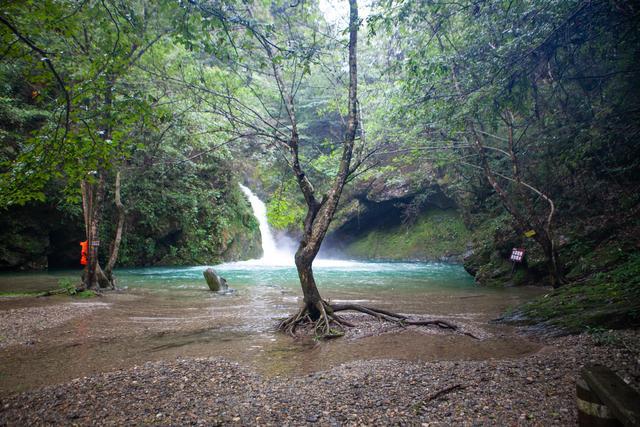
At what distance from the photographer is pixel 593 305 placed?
602 centimetres

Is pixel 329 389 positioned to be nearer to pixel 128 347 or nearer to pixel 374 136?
pixel 128 347

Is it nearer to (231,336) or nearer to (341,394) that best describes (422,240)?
(231,336)

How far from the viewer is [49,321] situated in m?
7.38

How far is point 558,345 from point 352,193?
81.4 ft

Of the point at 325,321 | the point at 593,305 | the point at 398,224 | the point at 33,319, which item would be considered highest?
the point at 398,224

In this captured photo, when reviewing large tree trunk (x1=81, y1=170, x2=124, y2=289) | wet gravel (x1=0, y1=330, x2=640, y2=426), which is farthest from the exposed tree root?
large tree trunk (x1=81, y1=170, x2=124, y2=289)

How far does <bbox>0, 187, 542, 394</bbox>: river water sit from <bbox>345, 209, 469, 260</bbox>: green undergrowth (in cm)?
1407

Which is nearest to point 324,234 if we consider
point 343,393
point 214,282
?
point 343,393

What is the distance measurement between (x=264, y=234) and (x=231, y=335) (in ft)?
79.7

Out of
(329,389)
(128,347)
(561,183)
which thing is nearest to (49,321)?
(128,347)

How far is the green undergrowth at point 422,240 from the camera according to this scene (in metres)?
25.8

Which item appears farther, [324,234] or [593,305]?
[324,234]

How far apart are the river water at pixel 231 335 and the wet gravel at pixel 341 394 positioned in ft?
1.74

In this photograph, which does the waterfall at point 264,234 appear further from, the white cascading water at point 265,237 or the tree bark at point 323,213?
the tree bark at point 323,213
